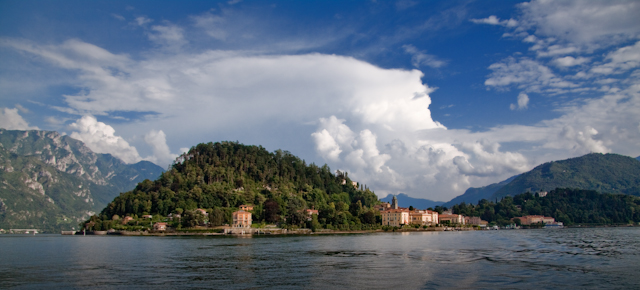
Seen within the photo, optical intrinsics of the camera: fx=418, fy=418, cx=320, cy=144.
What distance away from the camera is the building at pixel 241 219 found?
142 metres

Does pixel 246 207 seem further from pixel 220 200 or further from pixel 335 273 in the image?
pixel 335 273

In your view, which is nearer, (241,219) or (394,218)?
(241,219)

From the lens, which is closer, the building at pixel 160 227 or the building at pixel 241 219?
the building at pixel 160 227

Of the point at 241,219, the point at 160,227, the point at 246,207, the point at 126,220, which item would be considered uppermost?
the point at 246,207

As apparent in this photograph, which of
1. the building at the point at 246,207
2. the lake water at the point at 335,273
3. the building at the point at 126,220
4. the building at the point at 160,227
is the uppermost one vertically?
the building at the point at 246,207

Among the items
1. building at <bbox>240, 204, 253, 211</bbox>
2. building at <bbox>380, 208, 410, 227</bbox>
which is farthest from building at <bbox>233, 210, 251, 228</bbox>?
building at <bbox>380, 208, 410, 227</bbox>

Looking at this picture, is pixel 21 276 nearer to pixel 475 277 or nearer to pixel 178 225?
pixel 475 277

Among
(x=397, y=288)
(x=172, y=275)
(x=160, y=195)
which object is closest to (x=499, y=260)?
(x=397, y=288)

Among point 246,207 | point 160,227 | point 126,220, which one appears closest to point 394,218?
point 246,207

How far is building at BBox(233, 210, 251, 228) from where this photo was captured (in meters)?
142

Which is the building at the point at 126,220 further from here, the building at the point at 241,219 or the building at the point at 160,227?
Result: the building at the point at 241,219

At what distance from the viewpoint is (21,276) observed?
3722cm

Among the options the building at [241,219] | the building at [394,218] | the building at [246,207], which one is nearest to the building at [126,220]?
the building at [241,219]

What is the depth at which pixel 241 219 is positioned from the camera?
142875mm
